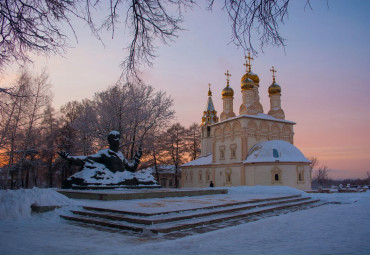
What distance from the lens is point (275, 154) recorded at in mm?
27406

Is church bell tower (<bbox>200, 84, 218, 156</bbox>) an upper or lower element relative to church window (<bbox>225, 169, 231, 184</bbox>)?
upper

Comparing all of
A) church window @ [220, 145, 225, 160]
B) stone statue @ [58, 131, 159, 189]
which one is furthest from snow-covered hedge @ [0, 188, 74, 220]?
church window @ [220, 145, 225, 160]

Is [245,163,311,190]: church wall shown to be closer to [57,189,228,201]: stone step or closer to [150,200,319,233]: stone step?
[57,189,228,201]: stone step

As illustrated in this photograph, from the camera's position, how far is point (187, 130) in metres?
44.4

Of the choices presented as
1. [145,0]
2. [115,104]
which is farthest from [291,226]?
[115,104]

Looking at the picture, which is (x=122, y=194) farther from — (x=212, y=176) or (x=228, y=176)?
(x=212, y=176)

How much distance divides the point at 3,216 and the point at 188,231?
4463 mm

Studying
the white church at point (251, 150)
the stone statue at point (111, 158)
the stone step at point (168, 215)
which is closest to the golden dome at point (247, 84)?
the white church at point (251, 150)

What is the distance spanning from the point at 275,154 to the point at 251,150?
10.2 feet

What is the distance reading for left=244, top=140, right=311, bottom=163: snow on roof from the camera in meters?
27.2

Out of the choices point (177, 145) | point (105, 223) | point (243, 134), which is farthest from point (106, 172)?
point (177, 145)

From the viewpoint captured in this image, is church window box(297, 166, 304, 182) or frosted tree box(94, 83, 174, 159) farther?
church window box(297, 166, 304, 182)

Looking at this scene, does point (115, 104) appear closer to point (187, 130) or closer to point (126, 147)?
point (126, 147)

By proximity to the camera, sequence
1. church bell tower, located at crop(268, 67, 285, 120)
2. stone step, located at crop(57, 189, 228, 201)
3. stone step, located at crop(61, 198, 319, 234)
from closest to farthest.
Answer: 1. stone step, located at crop(61, 198, 319, 234)
2. stone step, located at crop(57, 189, 228, 201)
3. church bell tower, located at crop(268, 67, 285, 120)
